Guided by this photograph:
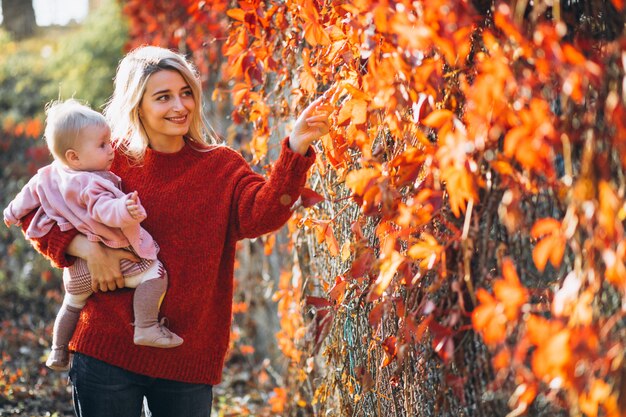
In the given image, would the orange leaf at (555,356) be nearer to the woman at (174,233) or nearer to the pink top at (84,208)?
the woman at (174,233)

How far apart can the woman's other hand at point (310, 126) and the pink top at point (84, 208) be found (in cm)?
52

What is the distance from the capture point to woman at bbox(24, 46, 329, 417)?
97.3 inches

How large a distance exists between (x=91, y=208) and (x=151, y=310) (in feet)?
1.19

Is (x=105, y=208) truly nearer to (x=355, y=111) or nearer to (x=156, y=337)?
(x=156, y=337)

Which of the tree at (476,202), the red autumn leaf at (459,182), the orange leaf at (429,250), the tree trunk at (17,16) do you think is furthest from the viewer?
the tree trunk at (17,16)

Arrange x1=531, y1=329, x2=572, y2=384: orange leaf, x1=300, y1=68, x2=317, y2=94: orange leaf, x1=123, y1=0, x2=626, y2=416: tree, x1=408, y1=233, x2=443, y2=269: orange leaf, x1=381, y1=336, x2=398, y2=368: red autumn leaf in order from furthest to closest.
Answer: x1=300, y1=68, x2=317, y2=94: orange leaf, x1=381, y1=336, x2=398, y2=368: red autumn leaf, x1=408, y1=233, x2=443, y2=269: orange leaf, x1=123, y1=0, x2=626, y2=416: tree, x1=531, y1=329, x2=572, y2=384: orange leaf

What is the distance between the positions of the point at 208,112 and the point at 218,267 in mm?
3195

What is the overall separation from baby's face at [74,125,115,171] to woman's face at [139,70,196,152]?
6.2 inches

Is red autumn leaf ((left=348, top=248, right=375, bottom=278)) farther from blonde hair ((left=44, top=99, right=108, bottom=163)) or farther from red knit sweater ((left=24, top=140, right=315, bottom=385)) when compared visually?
blonde hair ((left=44, top=99, right=108, bottom=163))

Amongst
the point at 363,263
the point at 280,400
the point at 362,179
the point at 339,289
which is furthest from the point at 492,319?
the point at 280,400

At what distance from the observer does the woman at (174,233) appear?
2473mm

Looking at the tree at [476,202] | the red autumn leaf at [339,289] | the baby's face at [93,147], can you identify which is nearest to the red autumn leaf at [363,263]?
the tree at [476,202]

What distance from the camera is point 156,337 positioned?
2.42m

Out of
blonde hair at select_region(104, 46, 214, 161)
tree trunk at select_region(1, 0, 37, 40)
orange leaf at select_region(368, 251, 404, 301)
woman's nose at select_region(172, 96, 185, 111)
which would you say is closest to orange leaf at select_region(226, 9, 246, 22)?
blonde hair at select_region(104, 46, 214, 161)
